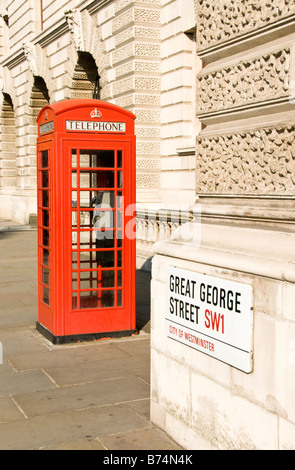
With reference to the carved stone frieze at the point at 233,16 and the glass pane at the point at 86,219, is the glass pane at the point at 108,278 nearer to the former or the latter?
the glass pane at the point at 86,219

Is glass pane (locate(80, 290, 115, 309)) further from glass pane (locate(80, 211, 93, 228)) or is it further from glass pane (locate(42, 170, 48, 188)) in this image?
glass pane (locate(42, 170, 48, 188))

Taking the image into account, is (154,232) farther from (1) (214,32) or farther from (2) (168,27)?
(1) (214,32)

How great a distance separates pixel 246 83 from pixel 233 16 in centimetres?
44

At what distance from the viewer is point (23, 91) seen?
81.4 ft

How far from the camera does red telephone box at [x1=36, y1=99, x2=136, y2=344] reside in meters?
6.59

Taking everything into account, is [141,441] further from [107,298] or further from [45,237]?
[45,237]

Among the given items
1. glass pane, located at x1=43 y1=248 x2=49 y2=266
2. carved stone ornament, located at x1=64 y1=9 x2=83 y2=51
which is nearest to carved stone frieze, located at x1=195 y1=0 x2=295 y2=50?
glass pane, located at x1=43 y1=248 x2=49 y2=266

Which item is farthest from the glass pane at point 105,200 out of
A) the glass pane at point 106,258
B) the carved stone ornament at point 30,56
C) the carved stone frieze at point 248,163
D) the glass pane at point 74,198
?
the carved stone ornament at point 30,56

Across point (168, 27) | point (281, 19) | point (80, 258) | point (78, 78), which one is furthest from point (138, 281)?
point (78, 78)

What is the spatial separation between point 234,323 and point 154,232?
8593 mm

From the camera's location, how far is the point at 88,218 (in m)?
6.86

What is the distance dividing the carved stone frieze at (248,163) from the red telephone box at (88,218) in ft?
8.66

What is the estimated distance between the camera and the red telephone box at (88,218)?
6594 mm

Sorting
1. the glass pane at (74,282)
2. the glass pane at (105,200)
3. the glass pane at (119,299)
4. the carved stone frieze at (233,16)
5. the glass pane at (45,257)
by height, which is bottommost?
the glass pane at (119,299)
